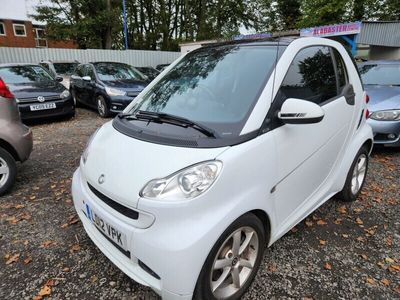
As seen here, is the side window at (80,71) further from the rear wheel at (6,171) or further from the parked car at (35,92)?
the rear wheel at (6,171)

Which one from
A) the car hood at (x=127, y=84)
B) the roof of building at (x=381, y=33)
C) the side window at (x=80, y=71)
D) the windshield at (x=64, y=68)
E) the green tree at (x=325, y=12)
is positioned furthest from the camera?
the green tree at (x=325, y=12)

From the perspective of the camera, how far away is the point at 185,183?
1.72 meters

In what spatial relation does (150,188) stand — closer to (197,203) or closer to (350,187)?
(197,203)

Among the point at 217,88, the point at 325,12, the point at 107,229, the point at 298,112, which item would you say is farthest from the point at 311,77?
the point at 325,12

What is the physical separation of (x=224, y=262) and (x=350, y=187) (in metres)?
2.08

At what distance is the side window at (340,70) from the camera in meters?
2.89

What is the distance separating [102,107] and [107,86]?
0.64m

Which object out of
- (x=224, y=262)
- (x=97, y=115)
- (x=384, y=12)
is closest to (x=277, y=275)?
(x=224, y=262)

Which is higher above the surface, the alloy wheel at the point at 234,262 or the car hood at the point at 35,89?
the car hood at the point at 35,89

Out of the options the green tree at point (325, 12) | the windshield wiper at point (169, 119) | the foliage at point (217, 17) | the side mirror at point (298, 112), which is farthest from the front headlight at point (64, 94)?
the green tree at point (325, 12)

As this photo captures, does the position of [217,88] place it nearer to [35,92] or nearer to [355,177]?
[355,177]

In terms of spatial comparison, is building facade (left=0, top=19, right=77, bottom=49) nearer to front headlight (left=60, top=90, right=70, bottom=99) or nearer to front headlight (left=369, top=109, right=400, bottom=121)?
front headlight (left=60, top=90, right=70, bottom=99)

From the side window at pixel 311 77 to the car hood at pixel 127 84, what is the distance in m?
5.87

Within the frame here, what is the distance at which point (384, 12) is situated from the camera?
23016mm
